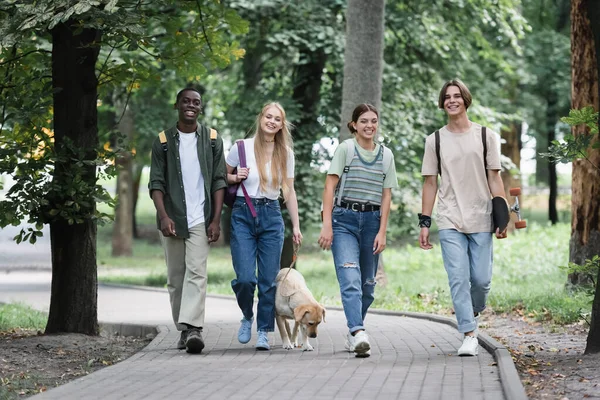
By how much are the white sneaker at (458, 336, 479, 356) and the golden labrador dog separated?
1.24 m

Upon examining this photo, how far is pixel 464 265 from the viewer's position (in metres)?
8.81

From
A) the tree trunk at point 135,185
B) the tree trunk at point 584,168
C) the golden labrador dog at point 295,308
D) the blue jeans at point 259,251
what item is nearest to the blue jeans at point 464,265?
the golden labrador dog at point 295,308

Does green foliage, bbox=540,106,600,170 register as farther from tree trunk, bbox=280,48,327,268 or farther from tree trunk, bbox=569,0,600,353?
tree trunk, bbox=280,48,327,268

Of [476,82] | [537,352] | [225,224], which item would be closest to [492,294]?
[537,352]

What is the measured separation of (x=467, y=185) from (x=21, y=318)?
23.9 ft

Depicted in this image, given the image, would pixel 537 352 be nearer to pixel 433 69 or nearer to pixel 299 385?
pixel 299 385

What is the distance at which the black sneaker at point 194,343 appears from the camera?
921 cm

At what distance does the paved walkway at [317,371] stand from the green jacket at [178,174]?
3.96 feet

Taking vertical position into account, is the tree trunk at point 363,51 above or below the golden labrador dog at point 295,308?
above

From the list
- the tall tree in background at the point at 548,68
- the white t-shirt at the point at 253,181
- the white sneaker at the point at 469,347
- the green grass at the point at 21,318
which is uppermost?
the tall tree in background at the point at 548,68

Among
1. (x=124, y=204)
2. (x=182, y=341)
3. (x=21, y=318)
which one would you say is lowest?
(x=21, y=318)

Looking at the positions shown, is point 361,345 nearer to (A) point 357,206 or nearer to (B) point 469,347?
(B) point 469,347

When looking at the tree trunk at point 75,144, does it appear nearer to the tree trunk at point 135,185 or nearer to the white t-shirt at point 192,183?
the white t-shirt at point 192,183

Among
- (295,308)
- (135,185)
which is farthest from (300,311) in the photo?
(135,185)
